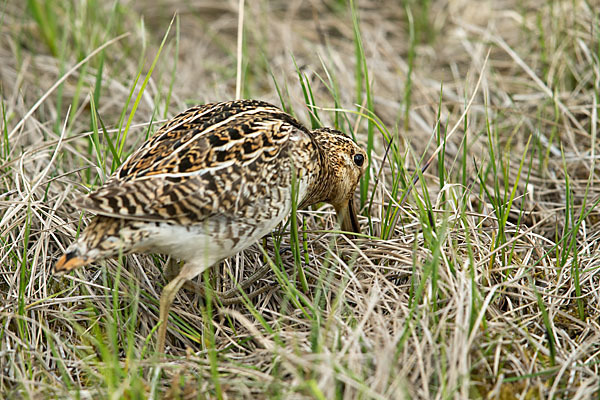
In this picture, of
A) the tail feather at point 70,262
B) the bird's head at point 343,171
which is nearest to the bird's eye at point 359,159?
the bird's head at point 343,171

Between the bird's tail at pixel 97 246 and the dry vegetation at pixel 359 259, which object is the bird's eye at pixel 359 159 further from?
the bird's tail at pixel 97 246

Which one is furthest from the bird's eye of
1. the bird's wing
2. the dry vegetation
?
the bird's wing

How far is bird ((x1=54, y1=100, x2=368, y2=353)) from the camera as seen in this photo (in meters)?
2.88

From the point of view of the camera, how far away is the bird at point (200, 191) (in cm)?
288

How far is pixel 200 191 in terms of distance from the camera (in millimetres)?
2938

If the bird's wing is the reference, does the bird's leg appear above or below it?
below

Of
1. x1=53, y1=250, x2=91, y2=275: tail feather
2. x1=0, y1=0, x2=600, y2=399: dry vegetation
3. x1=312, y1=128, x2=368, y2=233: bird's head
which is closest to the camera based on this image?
x1=0, y1=0, x2=600, y2=399: dry vegetation

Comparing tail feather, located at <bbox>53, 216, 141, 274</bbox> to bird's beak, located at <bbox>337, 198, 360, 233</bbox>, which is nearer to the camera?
tail feather, located at <bbox>53, 216, 141, 274</bbox>

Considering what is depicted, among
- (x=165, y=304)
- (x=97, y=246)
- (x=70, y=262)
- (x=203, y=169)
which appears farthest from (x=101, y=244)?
(x=203, y=169)

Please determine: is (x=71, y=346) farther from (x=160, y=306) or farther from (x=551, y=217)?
(x=551, y=217)

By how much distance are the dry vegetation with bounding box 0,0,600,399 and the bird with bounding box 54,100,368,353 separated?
24 centimetres

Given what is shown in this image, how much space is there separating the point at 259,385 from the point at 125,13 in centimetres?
412

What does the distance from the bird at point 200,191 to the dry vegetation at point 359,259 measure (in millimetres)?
242

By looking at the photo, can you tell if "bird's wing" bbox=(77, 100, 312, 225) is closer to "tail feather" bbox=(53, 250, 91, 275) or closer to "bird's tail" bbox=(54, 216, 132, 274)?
"bird's tail" bbox=(54, 216, 132, 274)
